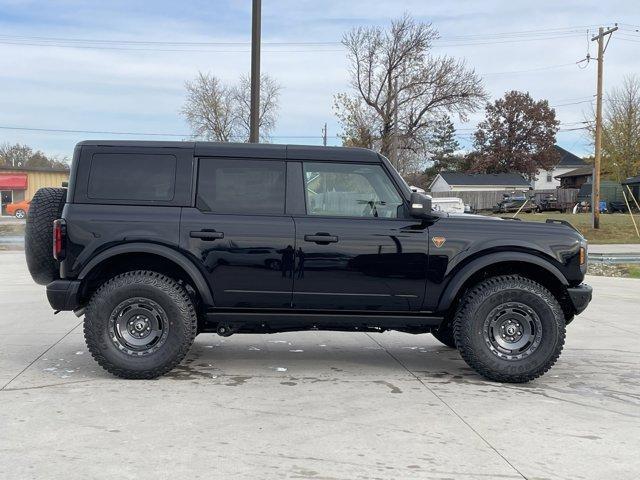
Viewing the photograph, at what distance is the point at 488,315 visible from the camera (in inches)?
213

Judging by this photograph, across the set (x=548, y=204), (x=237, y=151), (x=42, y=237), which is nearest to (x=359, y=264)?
(x=237, y=151)

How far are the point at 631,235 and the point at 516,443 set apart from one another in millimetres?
28250

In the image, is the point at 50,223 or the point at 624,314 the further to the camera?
the point at 624,314

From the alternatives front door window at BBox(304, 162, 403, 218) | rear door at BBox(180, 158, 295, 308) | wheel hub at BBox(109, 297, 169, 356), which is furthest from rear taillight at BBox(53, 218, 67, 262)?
front door window at BBox(304, 162, 403, 218)

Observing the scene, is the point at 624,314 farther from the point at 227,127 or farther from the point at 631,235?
the point at 227,127

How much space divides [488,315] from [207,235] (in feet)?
8.34

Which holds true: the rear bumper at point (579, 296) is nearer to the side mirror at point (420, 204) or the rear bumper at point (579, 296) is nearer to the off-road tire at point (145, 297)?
the side mirror at point (420, 204)

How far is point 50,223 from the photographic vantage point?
18.0 ft

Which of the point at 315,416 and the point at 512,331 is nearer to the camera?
the point at 315,416

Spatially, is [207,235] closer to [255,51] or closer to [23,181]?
[255,51]

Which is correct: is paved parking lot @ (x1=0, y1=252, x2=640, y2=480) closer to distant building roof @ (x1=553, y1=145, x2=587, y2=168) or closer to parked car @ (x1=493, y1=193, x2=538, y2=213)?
parked car @ (x1=493, y1=193, x2=538, y2=213)

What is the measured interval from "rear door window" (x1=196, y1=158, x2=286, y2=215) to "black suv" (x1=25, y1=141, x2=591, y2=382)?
0.03 feet

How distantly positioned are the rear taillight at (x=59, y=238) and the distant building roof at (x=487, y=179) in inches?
2788

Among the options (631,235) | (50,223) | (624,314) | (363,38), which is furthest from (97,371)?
(363,38)
